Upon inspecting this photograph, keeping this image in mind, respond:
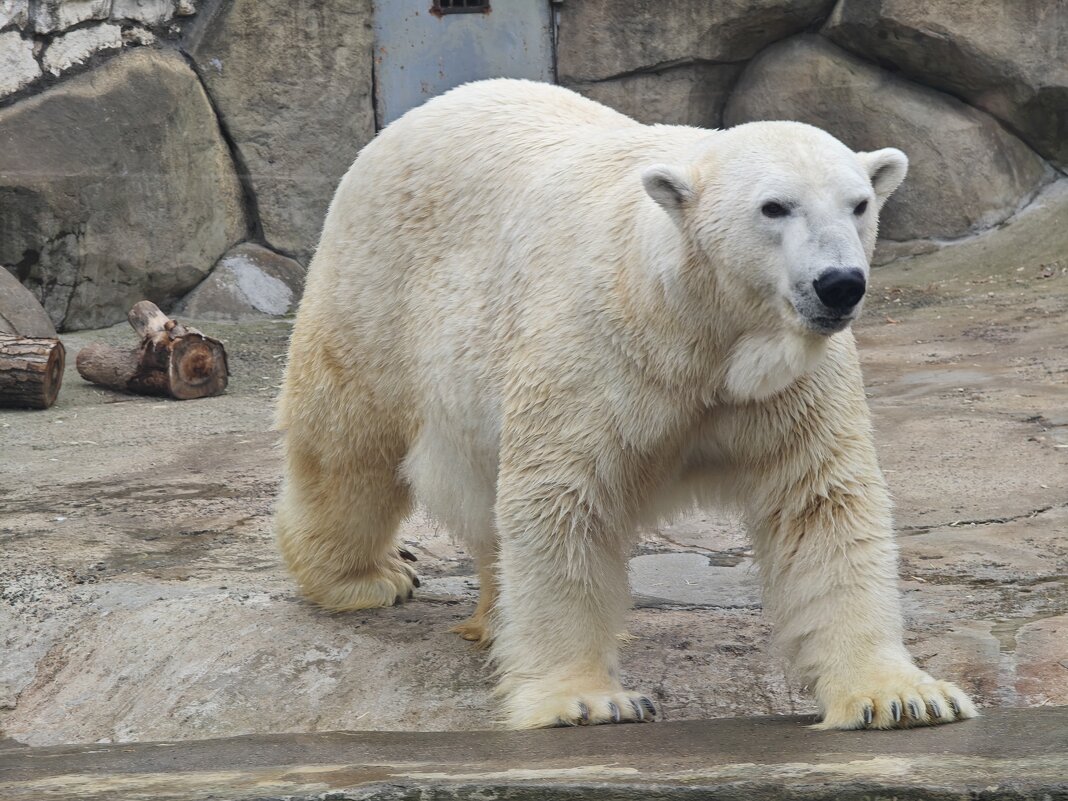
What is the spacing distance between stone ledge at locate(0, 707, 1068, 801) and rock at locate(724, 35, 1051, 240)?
6776 mm

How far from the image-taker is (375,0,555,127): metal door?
8.88 m

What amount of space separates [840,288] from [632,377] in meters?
0.48

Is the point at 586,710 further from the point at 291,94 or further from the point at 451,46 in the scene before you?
the point at 451,46

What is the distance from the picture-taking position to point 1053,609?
10.9ft

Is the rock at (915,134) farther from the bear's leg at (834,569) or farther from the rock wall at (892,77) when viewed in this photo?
the bear's leg at (834,569)

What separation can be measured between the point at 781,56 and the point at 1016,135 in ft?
5.25

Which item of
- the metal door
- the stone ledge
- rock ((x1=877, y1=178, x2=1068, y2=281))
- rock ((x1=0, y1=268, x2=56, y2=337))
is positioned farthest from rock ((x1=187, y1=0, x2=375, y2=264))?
the stone ledge

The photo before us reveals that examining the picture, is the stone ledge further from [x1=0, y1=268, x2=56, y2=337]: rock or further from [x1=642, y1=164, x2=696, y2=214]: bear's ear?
[x1=0, y1=268, x2=56, y2=337]: rock

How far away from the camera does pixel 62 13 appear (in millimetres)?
7695

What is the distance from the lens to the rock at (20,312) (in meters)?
6.86

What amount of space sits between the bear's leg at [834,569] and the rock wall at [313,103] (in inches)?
234

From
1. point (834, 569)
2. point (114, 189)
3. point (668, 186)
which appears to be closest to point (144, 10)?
point (114, 189)

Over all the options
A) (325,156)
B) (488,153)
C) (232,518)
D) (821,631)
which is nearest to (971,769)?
(821,631)

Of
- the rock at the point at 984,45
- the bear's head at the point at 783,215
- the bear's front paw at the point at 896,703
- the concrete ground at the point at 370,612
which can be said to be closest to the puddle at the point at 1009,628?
the concrete ground at the point at 370,612
